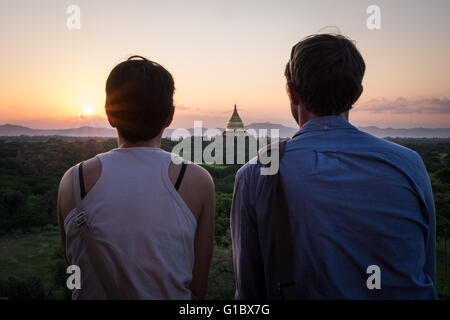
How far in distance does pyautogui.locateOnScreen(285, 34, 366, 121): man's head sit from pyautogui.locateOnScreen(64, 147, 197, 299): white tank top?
0.70 meters

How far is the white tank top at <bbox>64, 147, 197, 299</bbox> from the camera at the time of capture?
1337mm

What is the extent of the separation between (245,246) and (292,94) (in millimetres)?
707

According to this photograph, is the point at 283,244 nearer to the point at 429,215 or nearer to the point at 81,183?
the point at 429,215

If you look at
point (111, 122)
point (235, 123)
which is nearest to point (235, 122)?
point (235, 123)

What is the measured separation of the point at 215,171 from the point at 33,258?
26.4 metres

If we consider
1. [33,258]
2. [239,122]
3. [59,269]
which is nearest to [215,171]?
[33,258]

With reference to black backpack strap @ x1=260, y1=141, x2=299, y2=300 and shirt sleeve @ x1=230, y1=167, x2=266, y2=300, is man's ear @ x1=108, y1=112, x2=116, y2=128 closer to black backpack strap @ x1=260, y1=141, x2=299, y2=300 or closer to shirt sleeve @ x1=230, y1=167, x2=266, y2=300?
shirt sleeve @ x1=230, y1=167, x2=266, y2=300

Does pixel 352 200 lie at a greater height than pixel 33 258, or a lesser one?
greater

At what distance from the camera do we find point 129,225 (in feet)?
4.39

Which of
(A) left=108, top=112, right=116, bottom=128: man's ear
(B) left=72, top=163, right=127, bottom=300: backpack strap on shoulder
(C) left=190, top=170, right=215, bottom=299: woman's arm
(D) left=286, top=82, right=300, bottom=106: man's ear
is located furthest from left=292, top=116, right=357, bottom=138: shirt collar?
(B) left=72, top=163, right=127, bottom=300: backpack strap on shoulder

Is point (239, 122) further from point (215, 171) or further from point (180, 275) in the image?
point (180, 275)

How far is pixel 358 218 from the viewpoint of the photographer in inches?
47.3

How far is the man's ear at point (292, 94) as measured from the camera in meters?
1.47
